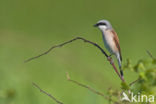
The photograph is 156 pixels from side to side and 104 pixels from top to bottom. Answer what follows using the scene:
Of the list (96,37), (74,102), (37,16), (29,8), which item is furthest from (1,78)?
(29,8)

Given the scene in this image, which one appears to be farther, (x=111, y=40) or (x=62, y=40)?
(x=62, y=40)

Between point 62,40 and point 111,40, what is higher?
point 111,40

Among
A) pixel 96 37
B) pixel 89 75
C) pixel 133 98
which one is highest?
pixel 133 98

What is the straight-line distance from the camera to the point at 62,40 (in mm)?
5844

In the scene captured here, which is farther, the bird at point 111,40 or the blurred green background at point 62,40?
the blurred green background at point 62,40

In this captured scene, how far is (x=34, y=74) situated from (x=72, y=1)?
4101mm

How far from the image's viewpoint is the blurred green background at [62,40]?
3102 millimetres

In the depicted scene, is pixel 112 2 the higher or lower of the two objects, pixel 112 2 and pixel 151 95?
the lower

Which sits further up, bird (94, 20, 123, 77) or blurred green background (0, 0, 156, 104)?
bird (94, 20, 123, 77)

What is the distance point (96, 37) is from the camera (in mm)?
6129

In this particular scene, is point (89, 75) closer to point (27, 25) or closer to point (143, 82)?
point (143, 82)

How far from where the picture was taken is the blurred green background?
10.2 ft

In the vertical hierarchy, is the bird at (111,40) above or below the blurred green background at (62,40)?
above

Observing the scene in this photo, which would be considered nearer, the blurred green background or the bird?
the bird
